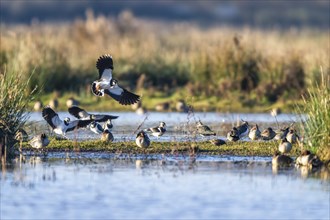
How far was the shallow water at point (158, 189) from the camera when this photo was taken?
12945 millimetres

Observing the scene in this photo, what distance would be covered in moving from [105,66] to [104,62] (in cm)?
10

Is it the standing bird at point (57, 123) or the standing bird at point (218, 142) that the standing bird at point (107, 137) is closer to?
the standing bird at point (57, 123)

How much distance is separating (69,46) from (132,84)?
355 centimetres

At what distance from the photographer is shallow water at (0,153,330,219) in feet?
42.5

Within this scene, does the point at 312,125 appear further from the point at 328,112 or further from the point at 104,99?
the point at 104,99

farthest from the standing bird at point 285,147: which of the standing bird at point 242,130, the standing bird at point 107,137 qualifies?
the standing bird at point 107,137

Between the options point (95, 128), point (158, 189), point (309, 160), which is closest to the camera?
point (158, 189)

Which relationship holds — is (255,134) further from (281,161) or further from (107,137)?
(281,161)

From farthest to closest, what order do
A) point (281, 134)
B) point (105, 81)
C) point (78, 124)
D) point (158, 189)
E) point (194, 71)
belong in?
1. point (194, 71)
2. point (281, 134)
3. point (105, 81)
4. point (78, 124)
5. point (158, 189)

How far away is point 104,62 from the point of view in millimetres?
19000

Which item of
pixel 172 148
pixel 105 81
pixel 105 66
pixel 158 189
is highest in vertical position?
pixel 105 66

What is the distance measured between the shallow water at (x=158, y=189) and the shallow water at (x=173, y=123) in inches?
92.7

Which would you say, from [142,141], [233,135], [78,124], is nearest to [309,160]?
[142,141]

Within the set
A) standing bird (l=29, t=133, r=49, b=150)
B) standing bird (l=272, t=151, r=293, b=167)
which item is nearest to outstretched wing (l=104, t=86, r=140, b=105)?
standing bird (l=29, t=133, r=49, b=150)
